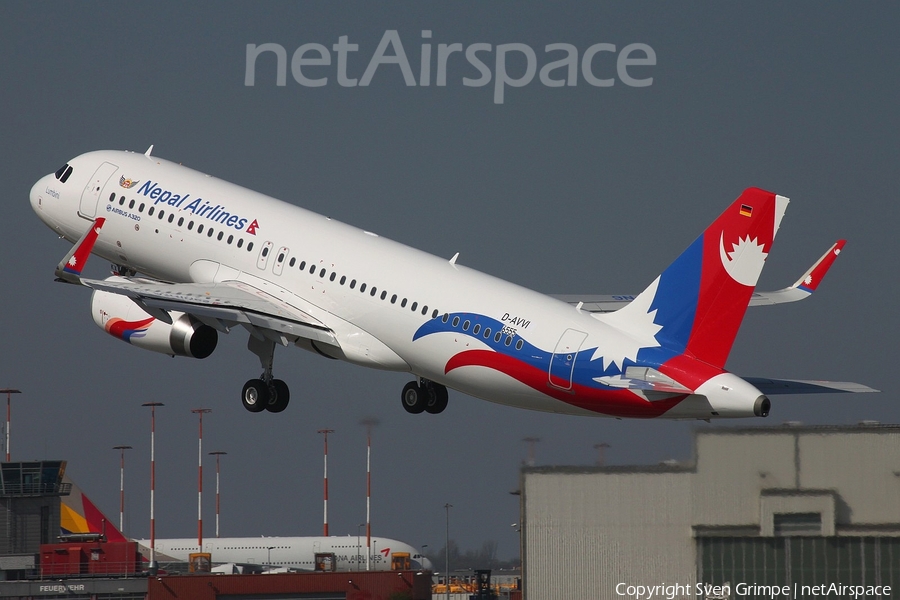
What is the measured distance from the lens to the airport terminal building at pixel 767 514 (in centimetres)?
5869

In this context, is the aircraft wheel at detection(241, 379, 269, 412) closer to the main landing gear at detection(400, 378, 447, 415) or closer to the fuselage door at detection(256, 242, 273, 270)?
the fuselage door at detection(256, 242, 273, 270)

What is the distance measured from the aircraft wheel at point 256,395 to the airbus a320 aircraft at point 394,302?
5cm

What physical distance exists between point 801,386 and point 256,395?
1816cm

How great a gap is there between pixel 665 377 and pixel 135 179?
2243 centimetres

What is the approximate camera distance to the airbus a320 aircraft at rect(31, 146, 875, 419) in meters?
40.6

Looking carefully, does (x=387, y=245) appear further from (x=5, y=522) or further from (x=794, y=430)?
(x=5, y=522)

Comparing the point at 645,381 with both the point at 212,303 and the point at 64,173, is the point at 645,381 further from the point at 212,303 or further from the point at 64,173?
the point at 64,173

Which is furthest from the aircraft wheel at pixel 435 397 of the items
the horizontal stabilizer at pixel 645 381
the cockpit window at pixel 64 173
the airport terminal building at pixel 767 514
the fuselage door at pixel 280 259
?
the cockpit window at pixel 64 173

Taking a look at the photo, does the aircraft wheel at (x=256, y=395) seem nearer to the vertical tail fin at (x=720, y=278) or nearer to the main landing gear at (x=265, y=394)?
the main landing gear at (x=265, y=394)

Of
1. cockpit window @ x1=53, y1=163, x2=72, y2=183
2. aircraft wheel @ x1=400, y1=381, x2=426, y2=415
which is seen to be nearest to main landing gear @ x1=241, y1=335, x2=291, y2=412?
aircraft wheel @ x1=400, y1=381, x2=426, y2=415

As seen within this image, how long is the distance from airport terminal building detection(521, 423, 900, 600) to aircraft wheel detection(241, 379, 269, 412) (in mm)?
17818

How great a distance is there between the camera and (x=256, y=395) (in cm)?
5019

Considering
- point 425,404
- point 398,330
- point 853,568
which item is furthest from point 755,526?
point 398,330

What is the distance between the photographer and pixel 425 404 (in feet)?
167
